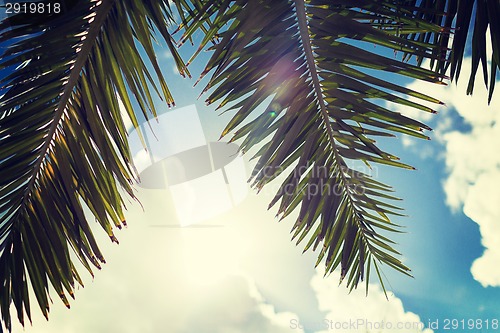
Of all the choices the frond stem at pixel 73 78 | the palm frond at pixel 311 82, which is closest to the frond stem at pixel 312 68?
the palm frond at pixel 311 82

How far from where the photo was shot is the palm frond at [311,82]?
4.46 feet

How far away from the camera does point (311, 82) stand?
4.98 feet

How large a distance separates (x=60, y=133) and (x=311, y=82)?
0.96 meters

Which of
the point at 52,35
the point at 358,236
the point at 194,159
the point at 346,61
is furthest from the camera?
the point at 194,159

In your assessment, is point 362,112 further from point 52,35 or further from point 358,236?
point 52,35

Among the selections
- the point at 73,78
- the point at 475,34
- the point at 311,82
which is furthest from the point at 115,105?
the point at 475,34

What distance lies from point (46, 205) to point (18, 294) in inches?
12.9

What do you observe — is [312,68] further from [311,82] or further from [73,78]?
[73,78]

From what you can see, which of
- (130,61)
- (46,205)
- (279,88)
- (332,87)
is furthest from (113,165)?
(332,87)

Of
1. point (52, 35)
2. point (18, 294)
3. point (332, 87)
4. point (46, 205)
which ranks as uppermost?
point (52, 35)

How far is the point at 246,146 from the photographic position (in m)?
1.60

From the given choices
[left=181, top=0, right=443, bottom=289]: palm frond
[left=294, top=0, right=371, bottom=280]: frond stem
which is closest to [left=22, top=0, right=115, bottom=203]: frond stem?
[left=181, top=0, right=443, bottom=289]: palm frond

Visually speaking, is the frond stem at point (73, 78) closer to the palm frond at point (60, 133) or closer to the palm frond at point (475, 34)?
the palm frond at point (60, 133)

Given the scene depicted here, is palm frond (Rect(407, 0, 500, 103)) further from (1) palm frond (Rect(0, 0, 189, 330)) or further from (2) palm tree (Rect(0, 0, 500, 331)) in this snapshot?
(1) palm frond (Rect(0, 0, 189, 330))
